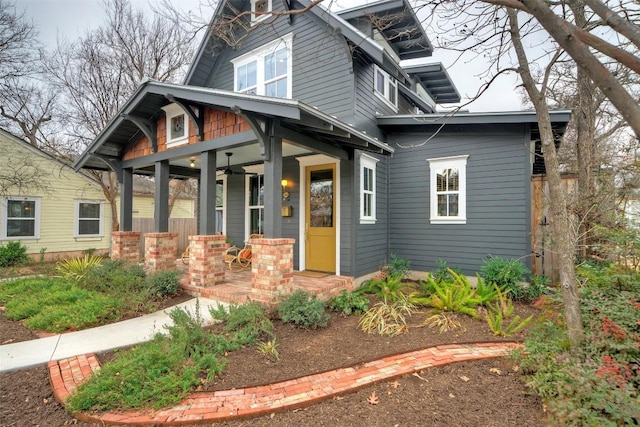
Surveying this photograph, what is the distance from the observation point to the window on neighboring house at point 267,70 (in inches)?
305

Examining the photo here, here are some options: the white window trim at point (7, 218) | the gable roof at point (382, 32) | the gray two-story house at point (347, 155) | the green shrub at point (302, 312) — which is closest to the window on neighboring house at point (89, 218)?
the white window trim at point (7, 218)

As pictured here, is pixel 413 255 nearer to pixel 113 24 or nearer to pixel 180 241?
pixel 180 241

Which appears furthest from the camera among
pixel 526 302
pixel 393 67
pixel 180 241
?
pixel 180 241

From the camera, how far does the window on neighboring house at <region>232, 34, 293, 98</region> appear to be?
775cm

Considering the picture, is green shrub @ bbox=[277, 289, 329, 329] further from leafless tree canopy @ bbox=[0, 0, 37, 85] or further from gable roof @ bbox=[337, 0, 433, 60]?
leafless tree canopy @ bbox=[0, 0, 37, 85]

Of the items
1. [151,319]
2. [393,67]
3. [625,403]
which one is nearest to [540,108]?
[625,403]

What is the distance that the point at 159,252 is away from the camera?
21.0ft

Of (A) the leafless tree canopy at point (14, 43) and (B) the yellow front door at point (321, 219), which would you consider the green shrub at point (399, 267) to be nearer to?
(B) the yellow front door at point (321, 219)

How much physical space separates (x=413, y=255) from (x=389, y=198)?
1.59 metres

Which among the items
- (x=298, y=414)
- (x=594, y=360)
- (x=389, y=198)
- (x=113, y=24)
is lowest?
(x=298, y=414)

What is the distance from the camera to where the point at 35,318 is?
4.33 meters

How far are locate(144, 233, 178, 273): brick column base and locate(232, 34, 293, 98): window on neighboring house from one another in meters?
4.08

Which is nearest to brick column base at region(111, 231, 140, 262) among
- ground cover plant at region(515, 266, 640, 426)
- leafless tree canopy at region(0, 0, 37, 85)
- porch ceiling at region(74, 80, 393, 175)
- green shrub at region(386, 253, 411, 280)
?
porch ceiling at region(74, 80, 393, 175)

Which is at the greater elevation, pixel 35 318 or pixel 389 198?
pixel 389 198
